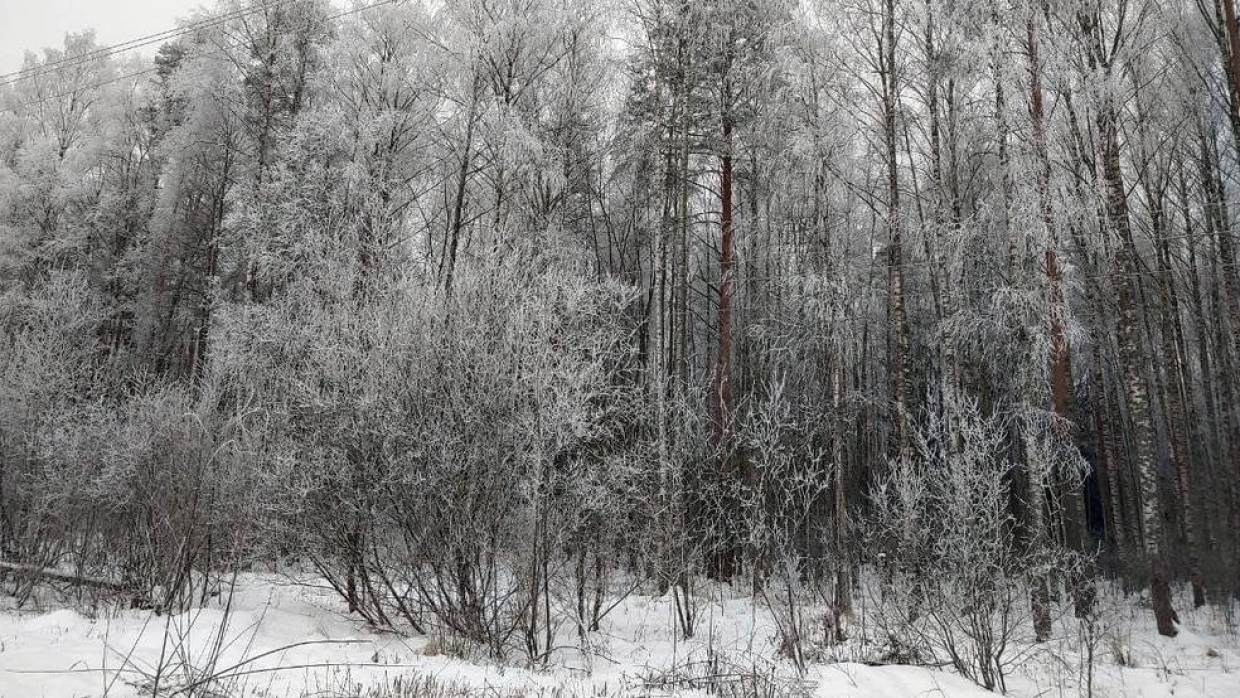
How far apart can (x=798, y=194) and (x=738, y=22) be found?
3578mm

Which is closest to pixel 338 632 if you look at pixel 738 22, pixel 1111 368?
pixel 738 22

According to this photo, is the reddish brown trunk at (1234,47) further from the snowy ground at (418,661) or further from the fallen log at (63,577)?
the fallen log at (63,577)

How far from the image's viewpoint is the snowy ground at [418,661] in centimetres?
493

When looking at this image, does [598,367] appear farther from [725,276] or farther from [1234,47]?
[1234,47]

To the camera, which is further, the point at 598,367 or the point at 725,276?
the point at 725,276

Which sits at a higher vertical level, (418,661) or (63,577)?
(63,577)

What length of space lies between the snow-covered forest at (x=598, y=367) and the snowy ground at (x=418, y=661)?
79mm

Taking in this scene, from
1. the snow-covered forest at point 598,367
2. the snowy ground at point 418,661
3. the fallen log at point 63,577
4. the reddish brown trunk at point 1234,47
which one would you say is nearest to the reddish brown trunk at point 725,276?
the snow-covered forest at point 598,367

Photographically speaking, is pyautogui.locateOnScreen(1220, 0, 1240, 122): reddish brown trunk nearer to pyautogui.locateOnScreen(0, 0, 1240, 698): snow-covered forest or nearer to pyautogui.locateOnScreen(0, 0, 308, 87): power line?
pyautogui.locateOnScreen(0, 0, 1240, 698): snow-covered forest

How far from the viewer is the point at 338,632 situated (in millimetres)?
8273

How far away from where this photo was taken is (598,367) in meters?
8.59

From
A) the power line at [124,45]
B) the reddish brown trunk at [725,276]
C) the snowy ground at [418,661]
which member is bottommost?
the snowy ground at [418,661]

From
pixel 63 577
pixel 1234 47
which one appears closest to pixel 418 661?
pixel 63 577

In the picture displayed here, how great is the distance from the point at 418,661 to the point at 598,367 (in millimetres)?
3854
